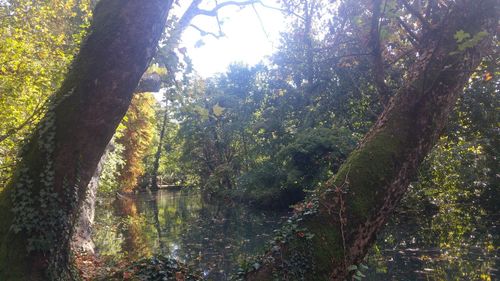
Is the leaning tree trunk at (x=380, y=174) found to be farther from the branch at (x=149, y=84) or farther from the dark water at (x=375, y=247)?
Result: the branch at (x=149, y=84)

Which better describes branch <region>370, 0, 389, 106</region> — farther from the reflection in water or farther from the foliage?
the foliage

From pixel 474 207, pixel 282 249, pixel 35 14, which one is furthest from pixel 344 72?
pixel 282 249

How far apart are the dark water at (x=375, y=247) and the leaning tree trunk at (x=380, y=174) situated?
199 inches

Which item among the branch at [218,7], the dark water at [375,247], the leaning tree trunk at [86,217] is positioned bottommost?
the dark water at [375,247]

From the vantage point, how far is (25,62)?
9.56 meters

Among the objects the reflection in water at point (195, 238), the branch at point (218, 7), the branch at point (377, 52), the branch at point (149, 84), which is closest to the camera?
the branch at point (377, 52)

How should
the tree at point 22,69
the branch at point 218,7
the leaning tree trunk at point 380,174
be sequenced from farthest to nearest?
the tree at point 22,69 → the branch at point 218,7 → the leaning tree trunk at point 380,174

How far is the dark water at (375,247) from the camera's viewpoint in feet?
26.6

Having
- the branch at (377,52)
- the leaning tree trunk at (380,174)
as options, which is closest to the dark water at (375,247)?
the branch at (377,52)

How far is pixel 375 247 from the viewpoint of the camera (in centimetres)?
1024

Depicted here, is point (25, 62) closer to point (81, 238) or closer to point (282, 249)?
point (81, 238)

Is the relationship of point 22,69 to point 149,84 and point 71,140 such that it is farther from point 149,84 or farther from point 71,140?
point 71,140

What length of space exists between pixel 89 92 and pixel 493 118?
1560 cm

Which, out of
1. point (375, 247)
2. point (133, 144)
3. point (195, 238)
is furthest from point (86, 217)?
point (133, 144)
